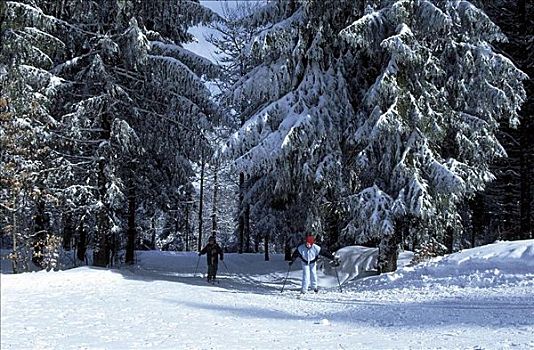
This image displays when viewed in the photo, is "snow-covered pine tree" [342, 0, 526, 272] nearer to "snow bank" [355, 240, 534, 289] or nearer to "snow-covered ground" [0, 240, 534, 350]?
"snow bank" [355, 240, 534, 289]

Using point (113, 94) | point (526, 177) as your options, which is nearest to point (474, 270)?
point (526, 177)

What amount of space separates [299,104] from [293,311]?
23.6 ft

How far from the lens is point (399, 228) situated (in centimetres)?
1608

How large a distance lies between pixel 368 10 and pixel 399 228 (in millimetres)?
6170

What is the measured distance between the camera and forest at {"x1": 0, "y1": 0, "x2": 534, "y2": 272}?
15.5 meters

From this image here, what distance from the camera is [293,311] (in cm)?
1102

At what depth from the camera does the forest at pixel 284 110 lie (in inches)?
608

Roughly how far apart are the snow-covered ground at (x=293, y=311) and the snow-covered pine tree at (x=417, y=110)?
60.3 inches

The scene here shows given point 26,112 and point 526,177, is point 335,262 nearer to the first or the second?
point 526,177

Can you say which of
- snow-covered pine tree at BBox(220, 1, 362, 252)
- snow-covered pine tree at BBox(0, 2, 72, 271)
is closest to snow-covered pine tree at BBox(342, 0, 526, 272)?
snow-covered pine tree at BBox(220, 1, 362, 252)

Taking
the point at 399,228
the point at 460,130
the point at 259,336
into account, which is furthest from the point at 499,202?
the point at 259,336

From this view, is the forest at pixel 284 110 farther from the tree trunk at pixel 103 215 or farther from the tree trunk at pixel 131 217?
the tree trunk at pixel 131 217

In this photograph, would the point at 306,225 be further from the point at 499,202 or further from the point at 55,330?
the point at 499,202

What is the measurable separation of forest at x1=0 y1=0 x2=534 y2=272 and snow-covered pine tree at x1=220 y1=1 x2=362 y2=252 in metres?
0.04
